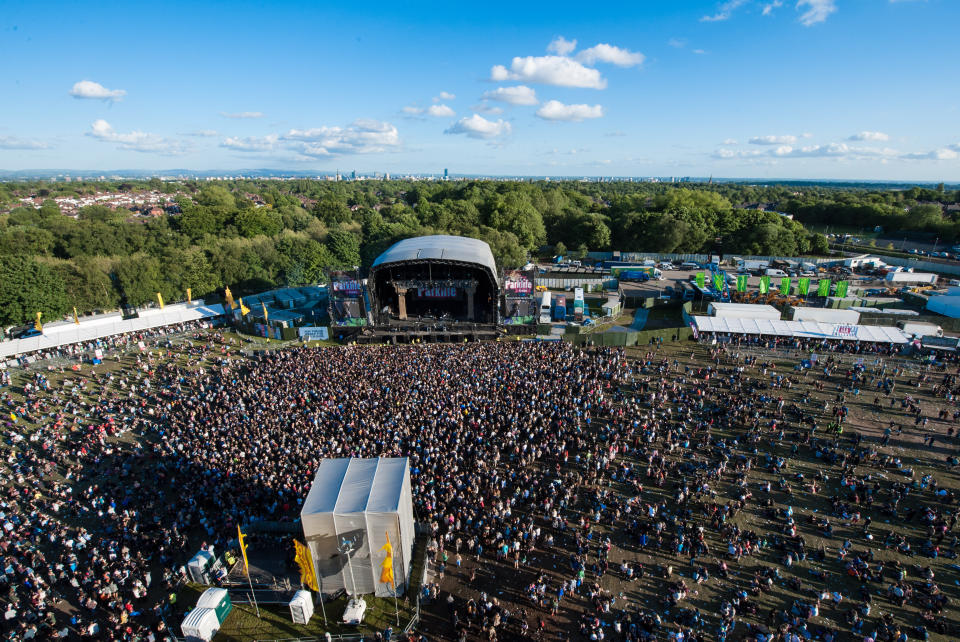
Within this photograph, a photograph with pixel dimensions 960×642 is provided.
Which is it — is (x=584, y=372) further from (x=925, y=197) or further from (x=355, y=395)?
(x=925, y=197)

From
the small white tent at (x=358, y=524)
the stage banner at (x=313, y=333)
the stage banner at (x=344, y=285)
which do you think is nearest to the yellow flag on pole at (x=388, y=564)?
the small white tent at (x=358, y=524)

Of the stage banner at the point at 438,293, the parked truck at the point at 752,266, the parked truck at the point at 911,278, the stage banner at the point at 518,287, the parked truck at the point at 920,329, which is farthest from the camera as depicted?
the parked truck at the point at 752,266

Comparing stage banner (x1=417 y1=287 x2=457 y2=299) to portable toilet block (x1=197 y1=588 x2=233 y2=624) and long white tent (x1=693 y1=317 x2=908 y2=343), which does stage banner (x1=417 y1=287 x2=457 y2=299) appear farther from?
portable toilet block (x1=197 y1=588 x2=233 y2=624)

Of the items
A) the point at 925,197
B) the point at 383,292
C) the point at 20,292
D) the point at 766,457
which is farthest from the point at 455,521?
the point at 925,197

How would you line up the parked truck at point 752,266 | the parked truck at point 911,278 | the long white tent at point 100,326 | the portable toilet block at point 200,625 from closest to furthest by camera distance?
1. the portable toilet block at point 200,625
2. the long white tent at point 100,326
3. the parked truck at point 911,278
4. the parked truck at point 752,266

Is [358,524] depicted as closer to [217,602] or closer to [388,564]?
[388,564]

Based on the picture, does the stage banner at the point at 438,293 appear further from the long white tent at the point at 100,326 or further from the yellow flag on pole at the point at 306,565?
the yellow flag on pole at the point at 306,565
